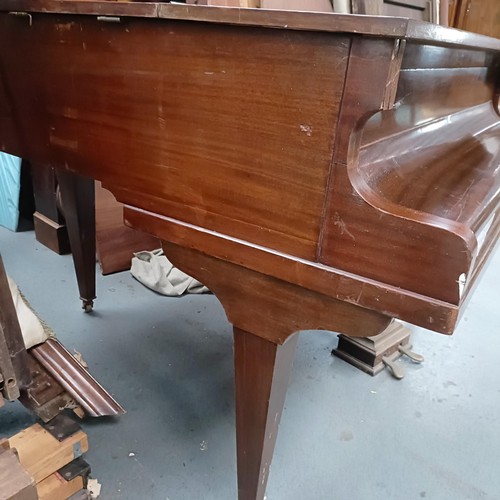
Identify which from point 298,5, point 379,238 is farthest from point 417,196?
point 298,5

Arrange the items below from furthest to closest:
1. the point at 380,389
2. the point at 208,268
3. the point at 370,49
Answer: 1. the point at 380,389
2. the point at 208,268
3. the point at 370,49

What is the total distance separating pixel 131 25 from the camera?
743 millimetres

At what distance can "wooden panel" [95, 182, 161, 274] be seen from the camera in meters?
2.11

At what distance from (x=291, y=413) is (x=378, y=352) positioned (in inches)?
14.6

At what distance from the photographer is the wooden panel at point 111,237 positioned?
2107mm

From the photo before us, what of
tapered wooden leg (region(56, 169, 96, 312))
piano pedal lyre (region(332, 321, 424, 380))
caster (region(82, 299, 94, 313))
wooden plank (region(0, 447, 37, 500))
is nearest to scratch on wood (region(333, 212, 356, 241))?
wooden plank (region(0, 447, 37, 500))

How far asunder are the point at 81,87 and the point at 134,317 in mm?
1078

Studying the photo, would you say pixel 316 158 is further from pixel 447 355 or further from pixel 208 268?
pixel 447 355

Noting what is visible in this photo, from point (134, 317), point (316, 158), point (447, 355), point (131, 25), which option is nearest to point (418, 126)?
point (316, 158)

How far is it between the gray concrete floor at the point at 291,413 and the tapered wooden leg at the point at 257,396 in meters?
0.24

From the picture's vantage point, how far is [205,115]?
0.71 m

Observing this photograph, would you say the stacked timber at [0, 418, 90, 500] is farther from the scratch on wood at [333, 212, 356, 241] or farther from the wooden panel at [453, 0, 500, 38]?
the wooden panel at [453, 0, 500, 38]

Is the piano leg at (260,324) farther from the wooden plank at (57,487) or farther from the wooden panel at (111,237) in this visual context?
the wooden panel at (111,237)

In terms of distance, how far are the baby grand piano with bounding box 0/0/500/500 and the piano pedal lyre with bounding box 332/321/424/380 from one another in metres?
0.73
